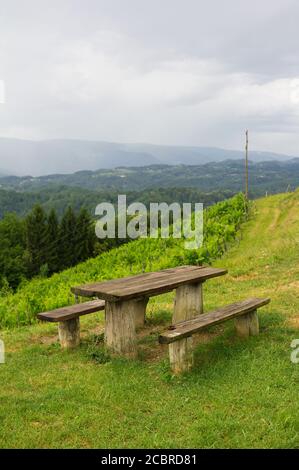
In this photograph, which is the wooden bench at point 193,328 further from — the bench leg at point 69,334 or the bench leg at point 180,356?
the bench leg at point 69,334

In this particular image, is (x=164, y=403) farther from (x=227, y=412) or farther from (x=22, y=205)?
(x=22, y=205)

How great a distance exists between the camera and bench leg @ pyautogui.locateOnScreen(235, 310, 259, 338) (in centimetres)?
791

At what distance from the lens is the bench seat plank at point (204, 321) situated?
630cm

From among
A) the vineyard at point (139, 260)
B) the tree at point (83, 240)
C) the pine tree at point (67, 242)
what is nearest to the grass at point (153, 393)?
the vineyard at point (139, 260)

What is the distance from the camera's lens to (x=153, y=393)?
20.0 ft

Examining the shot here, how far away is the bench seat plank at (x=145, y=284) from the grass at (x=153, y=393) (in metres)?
1.08

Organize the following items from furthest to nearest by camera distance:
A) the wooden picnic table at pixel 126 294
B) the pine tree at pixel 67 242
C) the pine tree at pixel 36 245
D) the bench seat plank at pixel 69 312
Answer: the pine tree at pixel 67 242, the pine tree at pixel 36 245, the bench seat plank at pixel 69 312, the wooden picnic table at pixel 126 294

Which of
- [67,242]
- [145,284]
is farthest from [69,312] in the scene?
[67,242]

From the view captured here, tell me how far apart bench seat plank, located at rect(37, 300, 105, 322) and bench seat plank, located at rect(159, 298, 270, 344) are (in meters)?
1.90

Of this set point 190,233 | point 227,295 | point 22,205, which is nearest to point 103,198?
point 22,205

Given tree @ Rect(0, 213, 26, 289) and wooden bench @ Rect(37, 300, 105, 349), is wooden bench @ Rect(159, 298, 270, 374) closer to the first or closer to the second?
wooden bench @ Rect(37, 300, 105, 349)

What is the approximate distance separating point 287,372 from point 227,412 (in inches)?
56.9

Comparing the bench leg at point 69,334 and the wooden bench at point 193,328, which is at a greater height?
the wooden bench at point 193,328

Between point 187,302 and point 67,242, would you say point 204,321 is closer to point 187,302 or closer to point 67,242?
point 187,302
